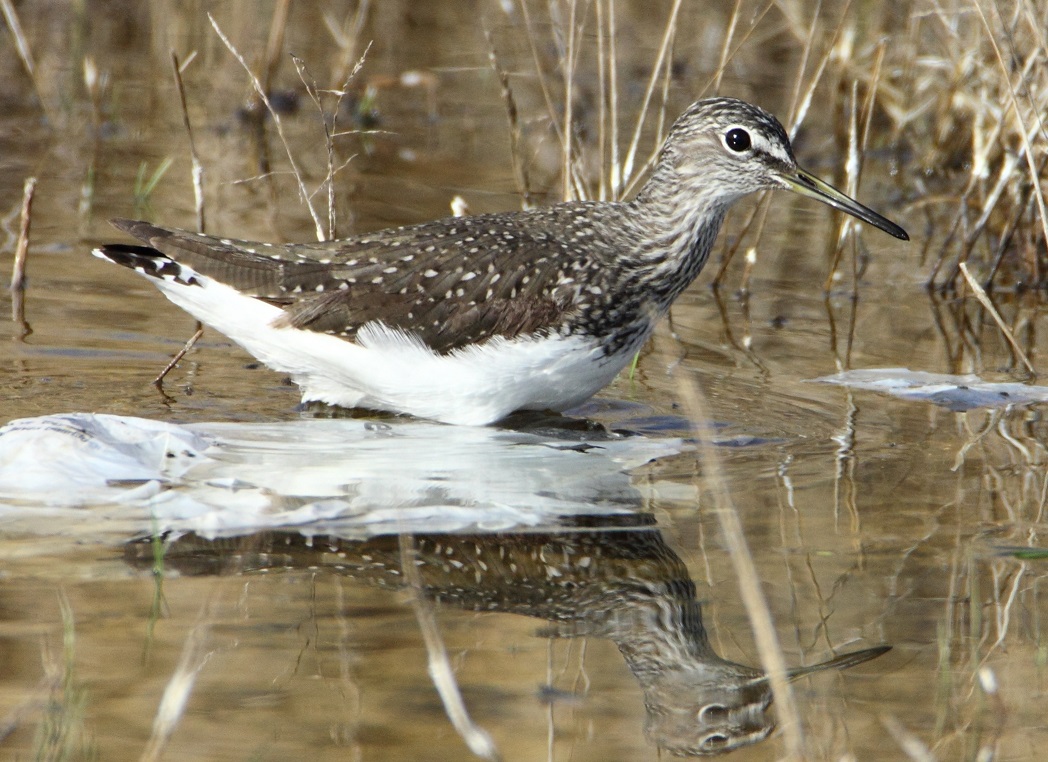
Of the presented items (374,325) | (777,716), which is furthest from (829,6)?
(777,716)

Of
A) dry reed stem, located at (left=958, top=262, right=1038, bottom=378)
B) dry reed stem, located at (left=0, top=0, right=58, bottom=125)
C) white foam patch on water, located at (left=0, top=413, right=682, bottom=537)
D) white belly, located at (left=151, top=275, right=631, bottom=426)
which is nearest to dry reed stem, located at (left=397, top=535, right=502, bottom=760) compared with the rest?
white foam patch on water, located at (left=0, top=413, right=682, bottom=537)

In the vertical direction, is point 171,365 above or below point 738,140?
below

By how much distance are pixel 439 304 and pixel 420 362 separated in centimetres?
29

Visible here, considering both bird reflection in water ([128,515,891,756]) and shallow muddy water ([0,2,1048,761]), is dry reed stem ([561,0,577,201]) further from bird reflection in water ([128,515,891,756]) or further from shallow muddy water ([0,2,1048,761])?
bird reflection in water ([128,515,891,756])

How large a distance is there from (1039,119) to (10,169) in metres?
7.54

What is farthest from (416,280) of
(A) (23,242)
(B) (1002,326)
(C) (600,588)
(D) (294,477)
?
(B) (1002,326)

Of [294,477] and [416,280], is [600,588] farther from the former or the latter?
[416,280]

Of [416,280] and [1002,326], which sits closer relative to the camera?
[416,280]

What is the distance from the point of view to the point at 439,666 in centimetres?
360

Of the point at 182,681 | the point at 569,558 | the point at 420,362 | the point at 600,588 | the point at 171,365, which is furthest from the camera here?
the point at 171,365

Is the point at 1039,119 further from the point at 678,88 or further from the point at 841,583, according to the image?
the point at 678,88

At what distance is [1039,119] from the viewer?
7.68m

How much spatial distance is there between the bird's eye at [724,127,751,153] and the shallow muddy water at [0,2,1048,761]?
124 centimetres

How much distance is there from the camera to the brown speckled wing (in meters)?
6.66
